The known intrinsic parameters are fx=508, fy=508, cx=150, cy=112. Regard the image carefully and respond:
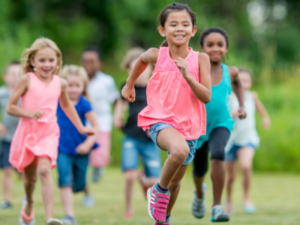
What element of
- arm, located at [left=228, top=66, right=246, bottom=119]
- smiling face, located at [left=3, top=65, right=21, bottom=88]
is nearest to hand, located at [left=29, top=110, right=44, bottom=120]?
arm, located at [left=228, top=66, right=246, bottom=119]

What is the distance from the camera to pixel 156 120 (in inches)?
174

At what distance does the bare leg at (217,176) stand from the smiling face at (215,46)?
1119mm

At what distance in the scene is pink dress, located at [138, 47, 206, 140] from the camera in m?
4.36

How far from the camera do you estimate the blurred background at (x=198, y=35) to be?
12.8 m

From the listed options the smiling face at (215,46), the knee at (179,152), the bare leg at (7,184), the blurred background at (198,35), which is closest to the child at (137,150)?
the smiling face at (215,46)

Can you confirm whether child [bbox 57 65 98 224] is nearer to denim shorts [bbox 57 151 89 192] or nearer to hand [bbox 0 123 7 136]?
denim shorts [bbox 57 151 89 192]

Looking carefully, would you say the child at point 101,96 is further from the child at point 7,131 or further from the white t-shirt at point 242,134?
the white t-shirt at point 242,134

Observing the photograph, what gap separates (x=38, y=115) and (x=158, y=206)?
163cm

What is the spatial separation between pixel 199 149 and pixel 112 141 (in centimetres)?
886

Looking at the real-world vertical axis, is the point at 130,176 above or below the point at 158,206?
below

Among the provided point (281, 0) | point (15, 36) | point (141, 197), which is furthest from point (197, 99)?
point (281, 0)

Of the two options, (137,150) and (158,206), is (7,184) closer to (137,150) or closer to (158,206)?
(137,150)

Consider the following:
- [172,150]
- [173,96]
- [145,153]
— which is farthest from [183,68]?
[145,153]

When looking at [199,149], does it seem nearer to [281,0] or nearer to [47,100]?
[47,100]
